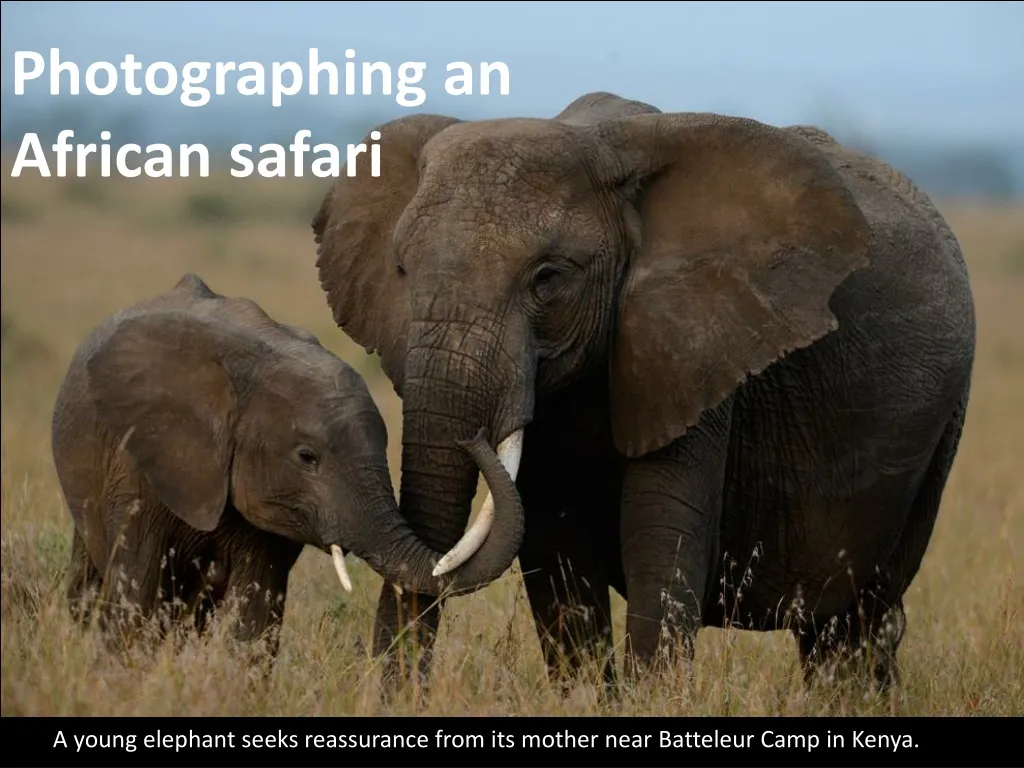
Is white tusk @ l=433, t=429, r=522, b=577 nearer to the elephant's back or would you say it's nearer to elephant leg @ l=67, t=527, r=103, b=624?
the elephant's back

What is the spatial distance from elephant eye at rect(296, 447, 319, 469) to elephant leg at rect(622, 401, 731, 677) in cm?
107

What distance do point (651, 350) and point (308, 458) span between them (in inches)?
45.5

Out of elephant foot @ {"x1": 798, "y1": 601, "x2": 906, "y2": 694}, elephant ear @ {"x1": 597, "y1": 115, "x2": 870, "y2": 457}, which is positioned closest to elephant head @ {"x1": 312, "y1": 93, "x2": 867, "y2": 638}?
elephant ear @ {"x1": 597, "y1": 115, "x2": 870, "y2": 457}

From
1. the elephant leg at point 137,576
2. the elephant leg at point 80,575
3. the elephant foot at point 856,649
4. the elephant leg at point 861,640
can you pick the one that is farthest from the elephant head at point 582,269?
the elephant leg at point 861,640

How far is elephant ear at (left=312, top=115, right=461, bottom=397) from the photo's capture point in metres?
6.93

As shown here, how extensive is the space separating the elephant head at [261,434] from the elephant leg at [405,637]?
0.50 ft

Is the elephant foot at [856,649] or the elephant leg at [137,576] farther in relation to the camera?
the elephant foot at [856,649]

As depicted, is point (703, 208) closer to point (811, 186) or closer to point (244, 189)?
point (811, 186)

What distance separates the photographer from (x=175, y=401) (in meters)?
6.74

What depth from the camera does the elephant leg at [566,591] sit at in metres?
7.26

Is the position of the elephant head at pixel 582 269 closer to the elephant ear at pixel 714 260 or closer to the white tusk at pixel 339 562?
the elephant ear at pixel 714 260

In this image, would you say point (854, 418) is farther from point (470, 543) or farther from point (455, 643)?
→ point (470, 543)

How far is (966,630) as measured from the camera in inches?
348

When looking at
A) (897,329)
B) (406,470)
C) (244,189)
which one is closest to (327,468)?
(406,470)
